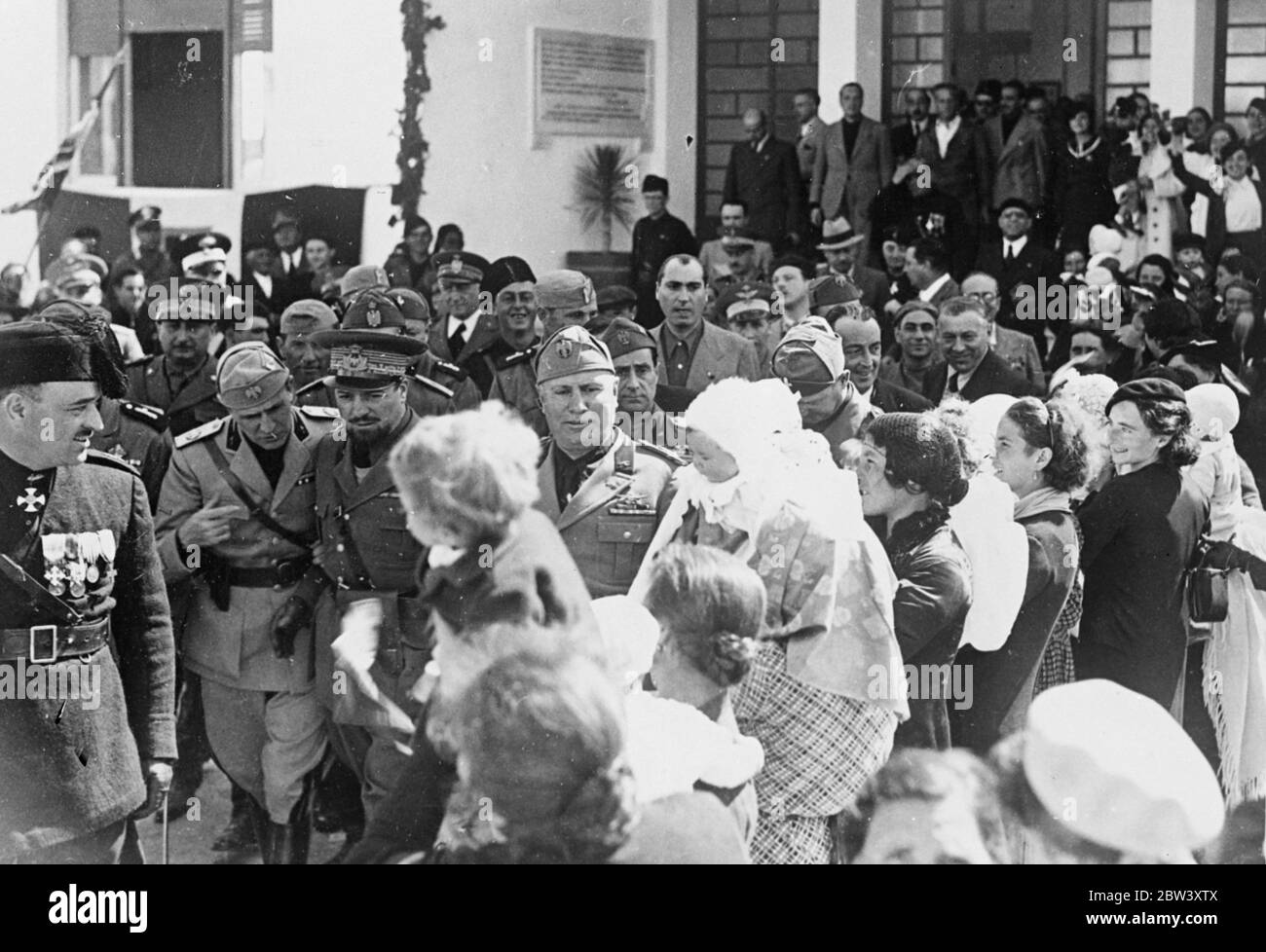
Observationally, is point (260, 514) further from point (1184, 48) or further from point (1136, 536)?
point (1184, 48)

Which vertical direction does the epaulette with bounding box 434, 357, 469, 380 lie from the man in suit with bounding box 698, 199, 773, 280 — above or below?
below

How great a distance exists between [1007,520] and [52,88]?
274cm

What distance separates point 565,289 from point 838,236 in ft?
2.67

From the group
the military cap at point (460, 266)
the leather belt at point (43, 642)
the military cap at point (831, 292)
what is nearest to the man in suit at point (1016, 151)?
the military cap at point (831, 292)

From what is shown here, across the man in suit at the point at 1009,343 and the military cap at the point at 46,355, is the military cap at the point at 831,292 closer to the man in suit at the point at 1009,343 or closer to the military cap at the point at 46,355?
the man in suit at the point at 1009,343

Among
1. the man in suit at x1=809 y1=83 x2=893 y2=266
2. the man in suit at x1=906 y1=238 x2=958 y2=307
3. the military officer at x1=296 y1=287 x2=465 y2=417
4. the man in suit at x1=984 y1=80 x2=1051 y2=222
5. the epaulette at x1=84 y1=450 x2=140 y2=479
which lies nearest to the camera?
the epaulette at x1=84 y1=450 x2=140 y2=479

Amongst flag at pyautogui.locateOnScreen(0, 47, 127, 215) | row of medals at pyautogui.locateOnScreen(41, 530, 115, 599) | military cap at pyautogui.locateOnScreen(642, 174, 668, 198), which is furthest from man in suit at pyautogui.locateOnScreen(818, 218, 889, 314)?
row of medals at pyautogui.locateOnScreen(41, 530, 115, 599)

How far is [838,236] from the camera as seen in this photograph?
566 centimetres

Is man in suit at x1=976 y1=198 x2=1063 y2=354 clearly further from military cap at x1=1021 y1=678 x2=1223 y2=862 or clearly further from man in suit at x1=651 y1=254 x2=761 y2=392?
military cap at x1=1021 y1=678 x2=1223 y2=862

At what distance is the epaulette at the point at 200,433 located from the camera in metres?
5.28

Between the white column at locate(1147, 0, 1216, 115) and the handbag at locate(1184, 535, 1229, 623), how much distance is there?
1.24 m

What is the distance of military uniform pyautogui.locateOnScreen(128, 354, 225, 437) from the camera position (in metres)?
5.47

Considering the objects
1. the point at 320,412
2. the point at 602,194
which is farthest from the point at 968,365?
the point at 320,412

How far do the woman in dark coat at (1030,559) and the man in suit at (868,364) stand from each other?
27 cm
